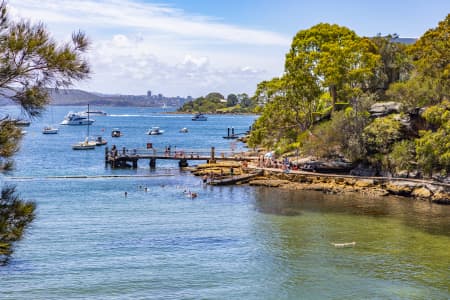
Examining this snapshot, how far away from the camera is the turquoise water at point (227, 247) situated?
2684 centimetres

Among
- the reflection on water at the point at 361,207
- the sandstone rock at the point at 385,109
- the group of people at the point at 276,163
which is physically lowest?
the reflection on water at the point at 361,207

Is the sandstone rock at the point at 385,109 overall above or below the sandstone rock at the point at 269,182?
above

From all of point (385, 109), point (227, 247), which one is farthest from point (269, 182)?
point (227, 247)

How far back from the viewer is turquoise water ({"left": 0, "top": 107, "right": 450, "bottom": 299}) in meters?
26.8

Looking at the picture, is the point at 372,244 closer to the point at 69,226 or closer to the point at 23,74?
the point at 69,226

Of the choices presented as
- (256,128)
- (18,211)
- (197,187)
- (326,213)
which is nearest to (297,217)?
(326,213)

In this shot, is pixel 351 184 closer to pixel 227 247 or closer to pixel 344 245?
pixel 344 245

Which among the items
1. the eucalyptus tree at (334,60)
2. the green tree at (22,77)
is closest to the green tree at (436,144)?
Result: the eucalyptus tree at (334,60)

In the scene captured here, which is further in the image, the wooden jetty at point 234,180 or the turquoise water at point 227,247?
the wooden jetty at point 234,180

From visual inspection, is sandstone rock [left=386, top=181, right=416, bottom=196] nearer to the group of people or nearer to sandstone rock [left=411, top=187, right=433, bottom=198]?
sandstone rock [left=411, top=187, right=433, bottom=198]

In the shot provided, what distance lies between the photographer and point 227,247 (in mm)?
33656

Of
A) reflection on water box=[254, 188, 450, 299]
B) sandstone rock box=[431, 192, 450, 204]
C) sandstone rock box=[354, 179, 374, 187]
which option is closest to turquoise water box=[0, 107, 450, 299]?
reflection on water box=[254, 188, 450, 299]

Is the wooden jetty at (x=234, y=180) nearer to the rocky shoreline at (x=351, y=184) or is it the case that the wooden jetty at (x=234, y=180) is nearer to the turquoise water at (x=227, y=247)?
the rocky shoreline at (x=351, y=184)

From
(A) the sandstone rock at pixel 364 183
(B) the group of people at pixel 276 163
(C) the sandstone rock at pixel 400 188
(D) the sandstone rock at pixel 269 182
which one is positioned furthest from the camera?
(B) the group of people at pixel 276 163
